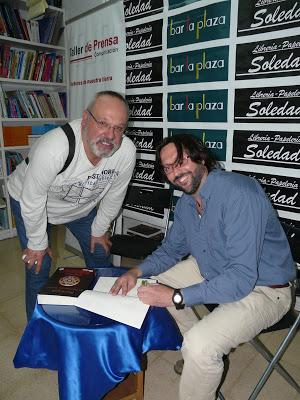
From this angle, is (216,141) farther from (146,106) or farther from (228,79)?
(146,106)

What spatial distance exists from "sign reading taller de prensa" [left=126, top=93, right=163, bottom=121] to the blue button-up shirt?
141cm

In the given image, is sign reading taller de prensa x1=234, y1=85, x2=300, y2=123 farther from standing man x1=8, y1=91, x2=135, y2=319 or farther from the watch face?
the watch face

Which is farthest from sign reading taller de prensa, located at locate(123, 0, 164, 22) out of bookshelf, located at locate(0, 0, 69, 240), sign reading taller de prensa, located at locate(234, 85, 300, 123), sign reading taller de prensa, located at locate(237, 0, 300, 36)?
bookshelf, located at locate(0, 0, 69, 240)

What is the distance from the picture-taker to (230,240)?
4.15 feet

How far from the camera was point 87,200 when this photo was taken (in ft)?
6.10

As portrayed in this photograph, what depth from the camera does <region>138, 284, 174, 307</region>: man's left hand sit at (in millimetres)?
1243

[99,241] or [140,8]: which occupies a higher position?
[140,8]

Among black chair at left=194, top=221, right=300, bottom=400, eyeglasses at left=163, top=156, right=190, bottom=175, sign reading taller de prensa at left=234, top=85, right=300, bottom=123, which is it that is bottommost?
black chair at left=194, top=221, right=300, bottom=400

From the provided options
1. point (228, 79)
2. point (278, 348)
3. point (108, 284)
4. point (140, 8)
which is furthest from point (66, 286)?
point (140, 8)

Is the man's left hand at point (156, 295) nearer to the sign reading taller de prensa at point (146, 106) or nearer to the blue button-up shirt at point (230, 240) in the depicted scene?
the blue button-up shirt at point (230, 240)

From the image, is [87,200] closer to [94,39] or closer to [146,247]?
[146,247]

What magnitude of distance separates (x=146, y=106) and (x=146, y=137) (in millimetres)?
285

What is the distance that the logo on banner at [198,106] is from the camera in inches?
91.3

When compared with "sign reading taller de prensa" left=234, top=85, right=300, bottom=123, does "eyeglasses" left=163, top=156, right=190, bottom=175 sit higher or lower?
lower
